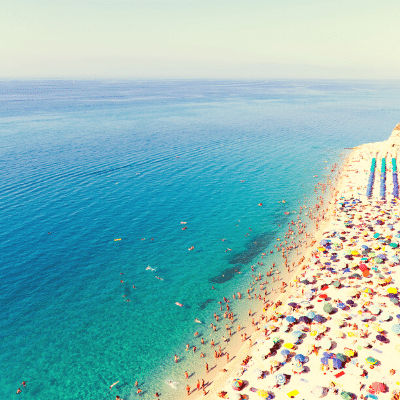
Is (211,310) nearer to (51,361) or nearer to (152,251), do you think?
(152,251)

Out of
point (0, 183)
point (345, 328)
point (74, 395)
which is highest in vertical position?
point (0, 183)

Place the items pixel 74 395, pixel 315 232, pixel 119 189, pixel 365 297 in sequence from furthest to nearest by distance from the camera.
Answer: pixel 119 189, pixel 315 232, pixel 365 297, pixel 74 395

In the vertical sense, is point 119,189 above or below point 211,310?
above

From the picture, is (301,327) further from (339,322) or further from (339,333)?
(339,322)

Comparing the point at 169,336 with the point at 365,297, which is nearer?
the point at 169,336

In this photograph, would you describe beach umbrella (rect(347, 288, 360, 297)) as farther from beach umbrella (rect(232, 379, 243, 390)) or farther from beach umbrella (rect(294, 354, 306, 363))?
beach umbrella (rect(232, 379, 243, 390))

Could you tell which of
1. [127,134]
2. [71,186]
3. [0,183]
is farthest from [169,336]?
[127,134]
